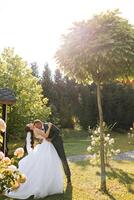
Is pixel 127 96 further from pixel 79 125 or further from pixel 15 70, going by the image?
pixel 15 70

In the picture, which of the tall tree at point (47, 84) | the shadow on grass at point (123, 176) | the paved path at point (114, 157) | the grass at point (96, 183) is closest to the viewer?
the grass at point (96, 183)

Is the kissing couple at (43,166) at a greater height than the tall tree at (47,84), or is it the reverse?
the tall tree at (47,84)

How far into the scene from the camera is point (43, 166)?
10383 mm

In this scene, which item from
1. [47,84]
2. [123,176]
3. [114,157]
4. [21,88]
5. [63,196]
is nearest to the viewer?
[63,196]

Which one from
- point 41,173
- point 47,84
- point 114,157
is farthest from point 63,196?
point 47,84

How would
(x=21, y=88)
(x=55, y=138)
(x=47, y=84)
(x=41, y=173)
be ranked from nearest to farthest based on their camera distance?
(x=41, y=173) < (x=55, y=138) < (x=21, y=88) < (x=47, y=84)

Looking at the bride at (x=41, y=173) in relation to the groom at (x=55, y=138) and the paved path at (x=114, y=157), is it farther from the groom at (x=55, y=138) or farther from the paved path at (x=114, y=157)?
the paved path at (x=114, y=157)

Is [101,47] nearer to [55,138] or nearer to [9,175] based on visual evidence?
[55,138]

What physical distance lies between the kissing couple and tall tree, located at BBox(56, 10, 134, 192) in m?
1.32

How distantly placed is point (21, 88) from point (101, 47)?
788 inches

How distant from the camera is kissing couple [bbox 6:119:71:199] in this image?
1023 cm

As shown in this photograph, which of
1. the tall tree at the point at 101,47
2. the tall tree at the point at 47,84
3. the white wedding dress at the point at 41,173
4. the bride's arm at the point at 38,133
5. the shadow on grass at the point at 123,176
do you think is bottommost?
the shadow on grass at the point at 123,176

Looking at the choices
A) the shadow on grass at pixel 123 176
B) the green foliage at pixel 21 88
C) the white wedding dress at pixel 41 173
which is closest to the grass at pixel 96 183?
the shadow on grass at pixel 123 176

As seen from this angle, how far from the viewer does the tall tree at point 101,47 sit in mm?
10359
